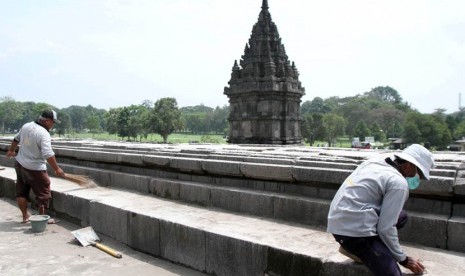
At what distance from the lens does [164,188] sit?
5.90 metres

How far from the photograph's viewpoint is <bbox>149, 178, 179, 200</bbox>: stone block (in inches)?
226

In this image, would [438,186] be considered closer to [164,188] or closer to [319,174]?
[319,174]

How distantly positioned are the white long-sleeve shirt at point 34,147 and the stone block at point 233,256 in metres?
3.08

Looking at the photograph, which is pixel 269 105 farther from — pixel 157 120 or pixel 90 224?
pixel 157 120

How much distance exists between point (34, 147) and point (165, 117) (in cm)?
5935

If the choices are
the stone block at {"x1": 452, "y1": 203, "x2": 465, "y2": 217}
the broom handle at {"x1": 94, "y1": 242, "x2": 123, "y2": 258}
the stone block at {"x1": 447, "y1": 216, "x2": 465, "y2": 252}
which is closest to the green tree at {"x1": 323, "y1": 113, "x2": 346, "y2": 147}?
the broom handle at {"x1": 94, "y1": 242, "x2": 123, "y2": 258}

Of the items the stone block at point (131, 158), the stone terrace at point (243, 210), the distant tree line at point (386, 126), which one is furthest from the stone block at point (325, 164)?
the distant tree line at point (386, 126)

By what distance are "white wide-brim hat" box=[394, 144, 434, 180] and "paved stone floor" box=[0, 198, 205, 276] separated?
92.1 inches

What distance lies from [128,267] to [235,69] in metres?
15.5

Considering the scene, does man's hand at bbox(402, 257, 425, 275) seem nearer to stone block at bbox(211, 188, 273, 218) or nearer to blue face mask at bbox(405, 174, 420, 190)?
blue face mask at bbox(405, 174, 420, 190)

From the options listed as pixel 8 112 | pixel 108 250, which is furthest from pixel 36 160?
pixel 8 112

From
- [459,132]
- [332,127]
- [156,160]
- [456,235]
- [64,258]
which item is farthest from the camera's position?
[332,127]

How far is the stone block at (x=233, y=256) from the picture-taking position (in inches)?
140

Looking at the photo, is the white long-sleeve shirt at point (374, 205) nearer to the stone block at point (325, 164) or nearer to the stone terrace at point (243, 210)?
the stone terrace at point (243, 210)
